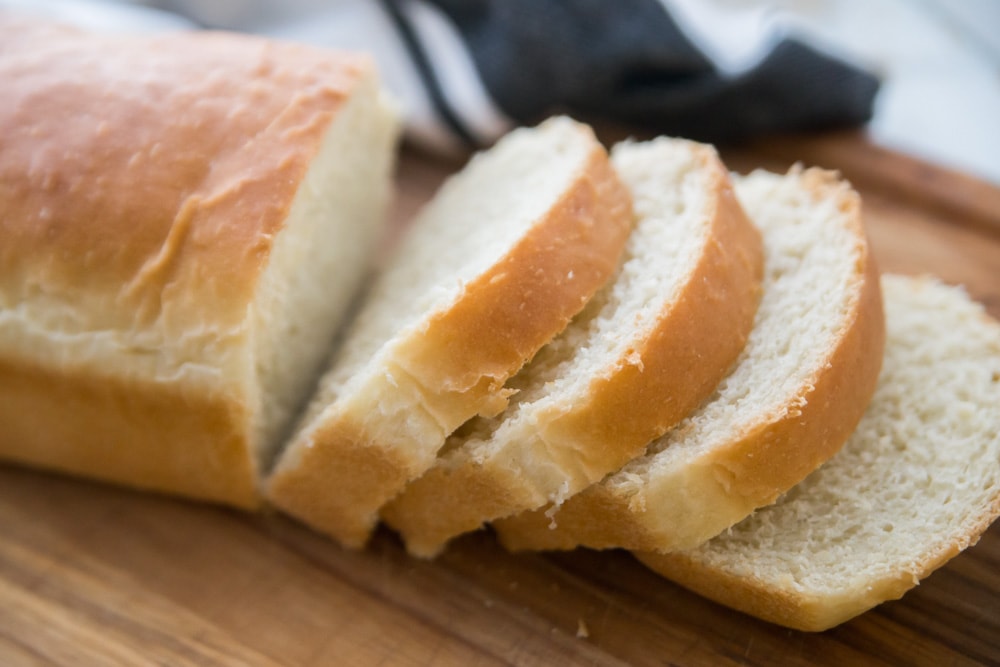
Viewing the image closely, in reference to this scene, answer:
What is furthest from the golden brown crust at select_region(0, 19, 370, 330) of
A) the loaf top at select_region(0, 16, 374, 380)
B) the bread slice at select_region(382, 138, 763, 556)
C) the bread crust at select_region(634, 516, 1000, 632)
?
the bread crust at select_region(634, 516, 1000, 632)

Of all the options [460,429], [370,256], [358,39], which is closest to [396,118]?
[370,256]

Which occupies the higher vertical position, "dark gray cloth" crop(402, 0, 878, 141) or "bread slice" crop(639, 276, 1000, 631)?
"dark gray cloth" crop(402, 0, 878, 141)

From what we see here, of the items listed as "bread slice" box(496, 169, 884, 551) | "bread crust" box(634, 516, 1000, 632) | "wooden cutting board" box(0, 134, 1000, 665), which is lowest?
"wooden cutting board" box(0, 134, 1000, 665)

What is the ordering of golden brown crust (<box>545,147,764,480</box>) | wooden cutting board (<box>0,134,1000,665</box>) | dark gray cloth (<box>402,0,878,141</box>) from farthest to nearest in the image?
dark gray cloth (<box>402,0,878,141</box>), wooden cutting board (<box>0,134,1000,665</box>), golden brown crust (<box>545,147,764,480</box>)

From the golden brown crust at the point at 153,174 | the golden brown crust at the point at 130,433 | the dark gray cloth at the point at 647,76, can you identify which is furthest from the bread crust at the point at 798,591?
the dark gray cloth at the point at 647,76

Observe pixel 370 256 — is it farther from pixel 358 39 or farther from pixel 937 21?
pixel 937 21

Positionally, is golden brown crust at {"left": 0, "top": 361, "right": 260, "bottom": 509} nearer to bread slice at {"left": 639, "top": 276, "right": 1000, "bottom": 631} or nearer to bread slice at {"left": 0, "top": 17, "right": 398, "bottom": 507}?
bread slice at {"left": 0, "top": 17, "right": 398, "bottom": 507}

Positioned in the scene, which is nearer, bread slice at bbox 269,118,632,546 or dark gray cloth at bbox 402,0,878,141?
bread slice at bbox 269,118,632,546

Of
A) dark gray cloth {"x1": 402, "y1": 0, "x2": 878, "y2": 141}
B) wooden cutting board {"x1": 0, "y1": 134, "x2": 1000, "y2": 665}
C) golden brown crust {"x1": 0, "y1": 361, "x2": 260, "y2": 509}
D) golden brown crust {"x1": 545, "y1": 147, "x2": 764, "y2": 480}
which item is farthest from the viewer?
dark gray cloth {"x1": 402, "y1": 0, "x2": 878, "y2": 141}
